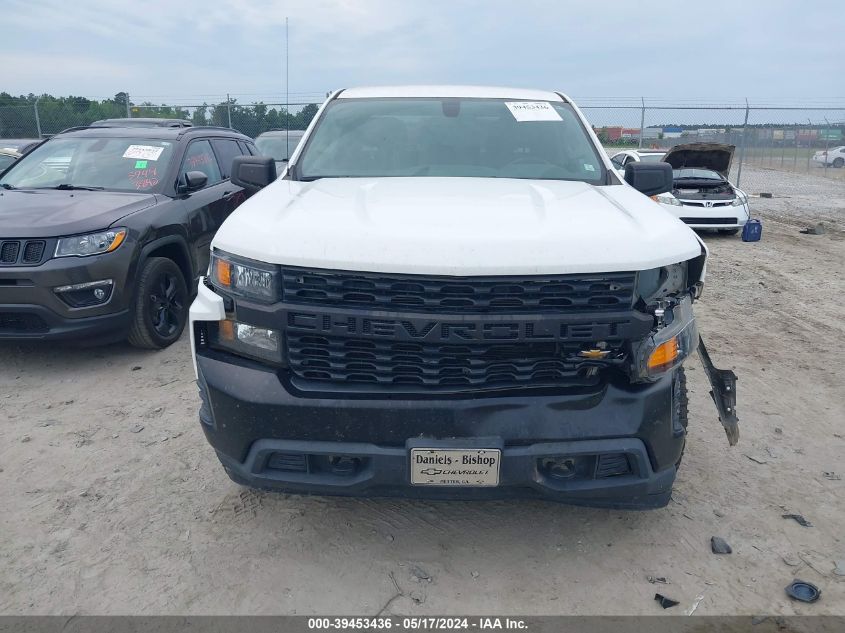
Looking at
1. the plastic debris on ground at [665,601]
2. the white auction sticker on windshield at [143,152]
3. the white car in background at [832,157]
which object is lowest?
the plastic debris on ground at [665,601]

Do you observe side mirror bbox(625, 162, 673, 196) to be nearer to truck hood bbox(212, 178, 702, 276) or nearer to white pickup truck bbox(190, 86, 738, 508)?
truck hood bbox(212, 178, 702, 276)

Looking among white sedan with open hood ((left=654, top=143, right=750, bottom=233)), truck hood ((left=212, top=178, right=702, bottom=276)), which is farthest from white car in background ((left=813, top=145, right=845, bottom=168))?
truck hood ((left=212, top=178, right=702, bottom=276))

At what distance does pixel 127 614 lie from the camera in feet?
8.16

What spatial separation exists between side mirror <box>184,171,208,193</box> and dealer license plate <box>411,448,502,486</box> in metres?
4.04

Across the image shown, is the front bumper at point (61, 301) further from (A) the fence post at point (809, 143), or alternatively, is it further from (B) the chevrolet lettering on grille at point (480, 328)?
(A) the fence post at point (809, 143)

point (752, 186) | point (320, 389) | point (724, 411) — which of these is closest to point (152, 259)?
point (320, 389)

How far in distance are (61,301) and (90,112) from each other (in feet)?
63.4

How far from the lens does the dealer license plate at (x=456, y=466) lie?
2.42 metres

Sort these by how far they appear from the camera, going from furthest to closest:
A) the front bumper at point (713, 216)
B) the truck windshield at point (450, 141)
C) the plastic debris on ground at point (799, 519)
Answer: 1. the front bumper at point (713, 216)
2. the truck windshield at point (450, 141)
3. the plastic debris on ground at point (799, 519)

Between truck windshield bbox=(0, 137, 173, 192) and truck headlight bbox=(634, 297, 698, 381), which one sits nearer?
truck headlight bbox=(634, 297, 698, 381)

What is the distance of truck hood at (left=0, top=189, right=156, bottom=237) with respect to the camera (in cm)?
459

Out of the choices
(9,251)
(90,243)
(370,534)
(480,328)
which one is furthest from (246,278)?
(9,251)

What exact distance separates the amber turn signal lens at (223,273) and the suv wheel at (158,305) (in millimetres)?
2642

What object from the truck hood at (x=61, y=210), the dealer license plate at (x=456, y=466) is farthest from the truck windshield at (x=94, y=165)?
the dealer license plate at (x=456, y=466)
